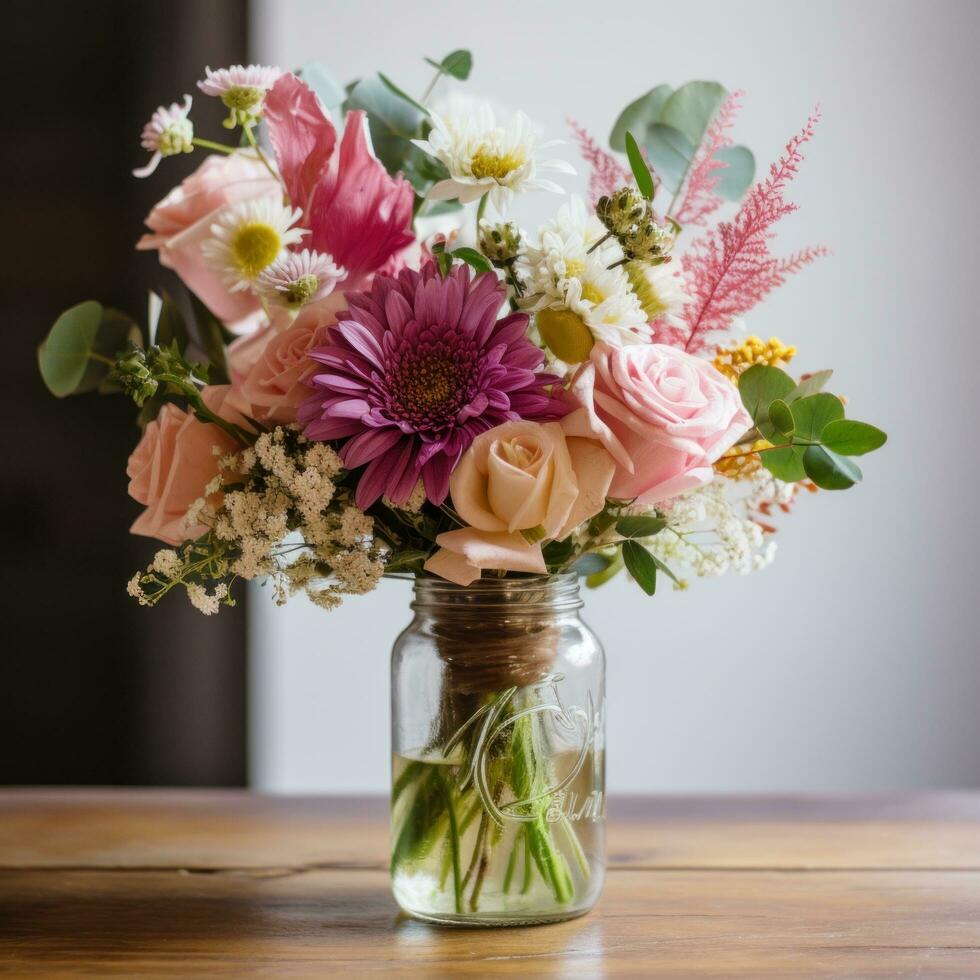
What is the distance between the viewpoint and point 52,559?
4.79 feet

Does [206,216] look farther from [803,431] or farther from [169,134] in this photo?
[803,431]

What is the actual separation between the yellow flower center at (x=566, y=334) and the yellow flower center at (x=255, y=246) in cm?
20

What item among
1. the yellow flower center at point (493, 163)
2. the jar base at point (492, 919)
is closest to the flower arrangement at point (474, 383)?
the yellow flower center at point (493, 163)

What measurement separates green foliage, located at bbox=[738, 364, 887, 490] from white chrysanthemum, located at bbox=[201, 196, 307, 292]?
1.00ft

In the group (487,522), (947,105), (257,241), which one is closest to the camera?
(487,522)

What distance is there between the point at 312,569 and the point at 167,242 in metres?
0.28

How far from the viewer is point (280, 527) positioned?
61 cm

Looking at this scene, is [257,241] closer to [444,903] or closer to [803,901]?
[444,903]

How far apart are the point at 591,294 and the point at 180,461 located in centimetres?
26

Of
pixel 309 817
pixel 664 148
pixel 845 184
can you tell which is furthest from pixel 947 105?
pixel 309 817

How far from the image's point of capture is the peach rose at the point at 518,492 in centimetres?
58

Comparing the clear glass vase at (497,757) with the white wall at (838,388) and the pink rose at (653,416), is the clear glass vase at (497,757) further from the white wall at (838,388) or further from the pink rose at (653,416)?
the white wall at (838,388)

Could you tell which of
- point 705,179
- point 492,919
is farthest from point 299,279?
point 492,919

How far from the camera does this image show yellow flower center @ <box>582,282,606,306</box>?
2.01 ft
